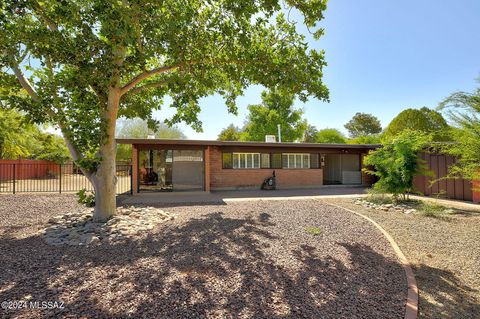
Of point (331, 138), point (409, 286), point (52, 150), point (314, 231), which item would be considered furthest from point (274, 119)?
point (409, 286)

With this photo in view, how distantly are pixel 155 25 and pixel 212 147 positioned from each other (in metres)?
8.63

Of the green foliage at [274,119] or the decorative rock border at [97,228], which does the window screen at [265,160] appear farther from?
the green foliage at [274,119]

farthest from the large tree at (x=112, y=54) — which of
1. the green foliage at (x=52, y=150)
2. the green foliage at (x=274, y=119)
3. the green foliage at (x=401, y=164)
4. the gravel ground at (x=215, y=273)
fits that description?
the green foliage at (x=274, y=119)

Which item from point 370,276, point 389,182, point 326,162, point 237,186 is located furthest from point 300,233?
point 326,162

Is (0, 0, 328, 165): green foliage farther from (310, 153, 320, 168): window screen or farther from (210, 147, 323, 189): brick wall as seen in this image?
(310, 153, 320, 168): window screen

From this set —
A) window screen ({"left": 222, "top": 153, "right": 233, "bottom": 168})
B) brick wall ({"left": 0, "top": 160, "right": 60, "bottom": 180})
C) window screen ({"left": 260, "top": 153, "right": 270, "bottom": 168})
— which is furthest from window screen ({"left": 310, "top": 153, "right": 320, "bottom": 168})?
brick wall ({"left": 0, "top": 160, "right": 60, "bottom": 180})

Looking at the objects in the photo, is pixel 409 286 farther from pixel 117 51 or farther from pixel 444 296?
pixel 117 51

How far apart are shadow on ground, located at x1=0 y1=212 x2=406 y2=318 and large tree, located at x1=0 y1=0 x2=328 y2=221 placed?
233 cm

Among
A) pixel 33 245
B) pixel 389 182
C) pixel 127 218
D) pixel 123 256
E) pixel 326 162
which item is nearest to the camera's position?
pixel 123 256

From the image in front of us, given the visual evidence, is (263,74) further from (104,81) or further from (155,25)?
(104,81)

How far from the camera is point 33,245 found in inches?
181

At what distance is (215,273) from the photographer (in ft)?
11.6

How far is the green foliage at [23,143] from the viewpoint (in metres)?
16.7

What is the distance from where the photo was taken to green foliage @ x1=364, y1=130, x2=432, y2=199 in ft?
29.2
